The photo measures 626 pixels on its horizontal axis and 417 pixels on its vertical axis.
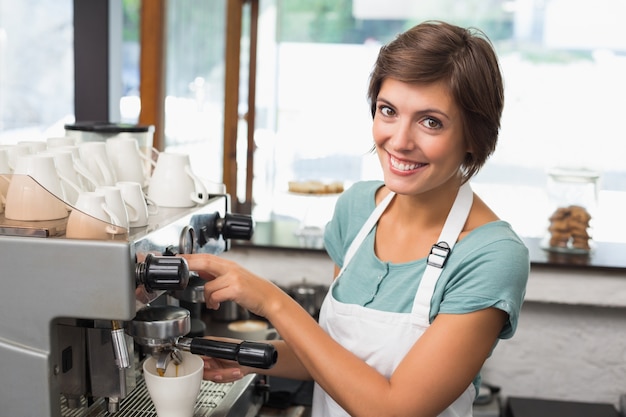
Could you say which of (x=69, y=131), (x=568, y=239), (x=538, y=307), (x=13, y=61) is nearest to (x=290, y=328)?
(x=69, y=131)

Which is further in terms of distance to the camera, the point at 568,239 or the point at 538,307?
the point at 568,239

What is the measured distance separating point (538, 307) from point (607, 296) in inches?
7.7

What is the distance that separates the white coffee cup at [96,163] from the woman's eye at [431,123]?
1.69ft

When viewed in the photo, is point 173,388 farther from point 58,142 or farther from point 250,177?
point 250,177

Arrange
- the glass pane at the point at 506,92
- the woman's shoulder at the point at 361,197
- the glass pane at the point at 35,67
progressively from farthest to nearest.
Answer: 1. the glass pane at the point at 35,67
2. the glass pane at the point at 506,92
3. the woman's shoulder at the point at 361,197

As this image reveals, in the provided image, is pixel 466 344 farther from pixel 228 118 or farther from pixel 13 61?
pixel 13 61

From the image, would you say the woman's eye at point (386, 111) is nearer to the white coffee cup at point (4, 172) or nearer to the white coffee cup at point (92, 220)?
the white coffee cup at point (92, 220)

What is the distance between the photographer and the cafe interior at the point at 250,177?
104cm

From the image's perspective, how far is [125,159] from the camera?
1.39m

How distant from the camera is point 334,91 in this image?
434 cm

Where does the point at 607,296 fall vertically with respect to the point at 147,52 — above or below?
below

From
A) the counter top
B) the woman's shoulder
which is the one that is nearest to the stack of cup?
the woman's shoulder

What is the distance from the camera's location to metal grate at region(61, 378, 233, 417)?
1.19 metres

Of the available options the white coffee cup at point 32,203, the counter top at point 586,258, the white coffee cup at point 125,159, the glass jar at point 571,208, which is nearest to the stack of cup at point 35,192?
the white coffee cup at point 32,203
